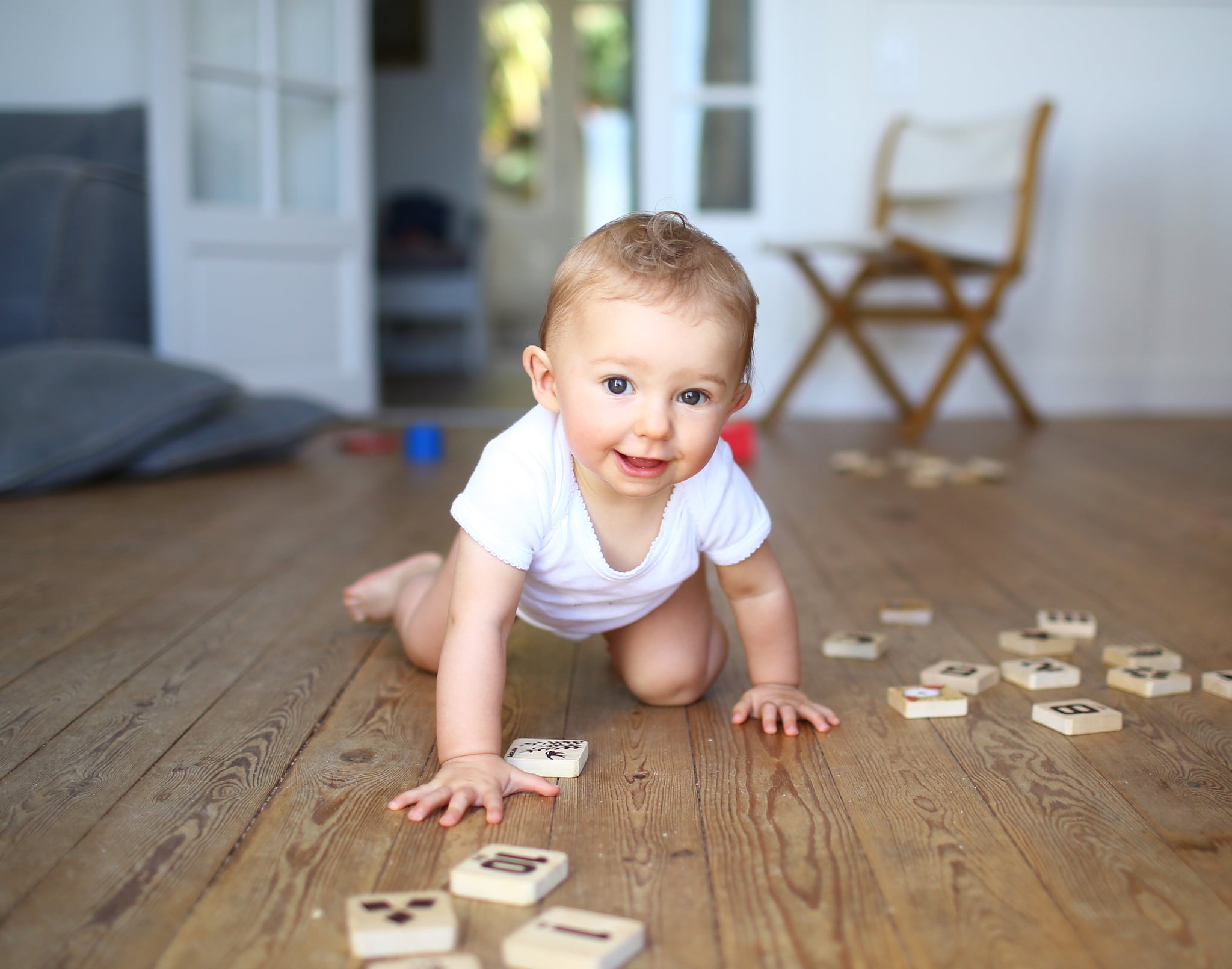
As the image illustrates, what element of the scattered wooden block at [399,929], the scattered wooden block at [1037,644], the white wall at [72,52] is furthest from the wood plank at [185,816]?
the white wall at [72,52]

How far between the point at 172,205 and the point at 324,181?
654 mm

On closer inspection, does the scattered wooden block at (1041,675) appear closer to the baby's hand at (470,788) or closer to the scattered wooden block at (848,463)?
the baby's hand at (470,788)

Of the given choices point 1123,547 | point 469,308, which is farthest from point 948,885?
point 469,308

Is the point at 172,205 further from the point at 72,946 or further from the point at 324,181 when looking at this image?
the point at 72,946

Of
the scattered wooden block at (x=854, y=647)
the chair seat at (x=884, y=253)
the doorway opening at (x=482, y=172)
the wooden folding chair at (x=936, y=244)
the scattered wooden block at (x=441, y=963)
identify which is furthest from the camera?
the doorway opening at (x=482, y=172)

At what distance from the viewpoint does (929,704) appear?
3.89ft

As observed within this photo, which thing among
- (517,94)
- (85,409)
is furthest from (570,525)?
(517,94)

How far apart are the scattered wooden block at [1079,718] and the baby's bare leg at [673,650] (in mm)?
338

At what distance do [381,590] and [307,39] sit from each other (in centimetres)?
291

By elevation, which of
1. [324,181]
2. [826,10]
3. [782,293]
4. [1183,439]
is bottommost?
[1183,439]

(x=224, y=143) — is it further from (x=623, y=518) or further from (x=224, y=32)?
(x=623, y=518)

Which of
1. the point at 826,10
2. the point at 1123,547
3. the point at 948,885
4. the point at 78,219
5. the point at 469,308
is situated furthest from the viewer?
the point at 469,308

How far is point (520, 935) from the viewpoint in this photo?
0.72 m

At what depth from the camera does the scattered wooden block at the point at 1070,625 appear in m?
1.46
